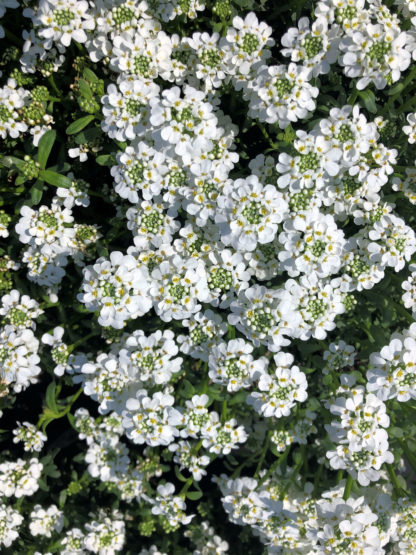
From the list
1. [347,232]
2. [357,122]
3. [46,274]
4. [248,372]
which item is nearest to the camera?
[357,122]

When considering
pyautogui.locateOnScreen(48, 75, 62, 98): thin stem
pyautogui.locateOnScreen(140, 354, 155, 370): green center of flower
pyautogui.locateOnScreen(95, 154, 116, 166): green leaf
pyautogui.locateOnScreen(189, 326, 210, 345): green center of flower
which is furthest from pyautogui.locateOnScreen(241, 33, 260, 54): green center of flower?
pyautogui.locateOnScreen(140, 354, 155, 370): green center of flower

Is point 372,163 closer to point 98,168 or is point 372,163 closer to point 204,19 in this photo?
point 204,19

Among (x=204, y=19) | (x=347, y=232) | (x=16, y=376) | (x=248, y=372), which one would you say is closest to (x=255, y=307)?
(x=248, y=372)

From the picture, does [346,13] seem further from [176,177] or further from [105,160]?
[105,160]

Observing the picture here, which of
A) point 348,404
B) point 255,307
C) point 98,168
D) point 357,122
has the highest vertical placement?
point 98,168

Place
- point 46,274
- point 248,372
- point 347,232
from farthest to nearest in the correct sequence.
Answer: point 347,232, point 46,274, point 248,372

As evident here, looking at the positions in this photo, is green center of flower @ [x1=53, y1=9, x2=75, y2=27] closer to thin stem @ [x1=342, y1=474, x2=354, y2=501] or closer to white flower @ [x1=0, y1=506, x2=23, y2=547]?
thin stem @ [x1=342, y1=474, x2=354, y2=501]

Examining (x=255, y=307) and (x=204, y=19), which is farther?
(x=204, y=19)

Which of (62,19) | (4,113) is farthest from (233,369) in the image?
(62,19)
